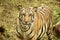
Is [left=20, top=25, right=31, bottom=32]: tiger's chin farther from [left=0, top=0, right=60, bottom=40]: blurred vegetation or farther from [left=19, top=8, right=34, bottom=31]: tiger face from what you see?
[left=0, top=0, right=60, bottom=40]: blurred vegetation

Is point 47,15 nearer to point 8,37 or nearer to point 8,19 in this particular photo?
point 8,37

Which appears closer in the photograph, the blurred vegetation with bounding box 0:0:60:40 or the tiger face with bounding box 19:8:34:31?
the tiger face with bounding box 19:8:34:31

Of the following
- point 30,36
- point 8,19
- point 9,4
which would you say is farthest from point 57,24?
point 30,36

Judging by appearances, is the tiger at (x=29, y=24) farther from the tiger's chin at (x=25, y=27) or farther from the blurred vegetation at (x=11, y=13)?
the blurred vegetation at (x=11, y=13)

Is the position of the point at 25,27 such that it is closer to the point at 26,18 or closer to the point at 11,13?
the point at 26,18

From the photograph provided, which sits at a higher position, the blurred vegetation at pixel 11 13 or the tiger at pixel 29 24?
the tiger at pixel 29 24

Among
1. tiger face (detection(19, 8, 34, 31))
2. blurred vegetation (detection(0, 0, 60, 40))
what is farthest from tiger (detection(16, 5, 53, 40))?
blurred vegetation (detection(0, 0, 60, 40))

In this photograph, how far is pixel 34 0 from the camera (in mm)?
8211

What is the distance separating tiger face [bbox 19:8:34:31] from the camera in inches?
153

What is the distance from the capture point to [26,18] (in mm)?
3879

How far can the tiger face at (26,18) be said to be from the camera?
3891mm

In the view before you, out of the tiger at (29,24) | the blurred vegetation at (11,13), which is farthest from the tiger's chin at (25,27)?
the blurred vegetation at (11,13)

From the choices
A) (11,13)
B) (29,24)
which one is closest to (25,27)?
(29,24)

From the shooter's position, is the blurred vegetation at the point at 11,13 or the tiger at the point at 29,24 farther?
the blurred vegetation at the point at 11,13
